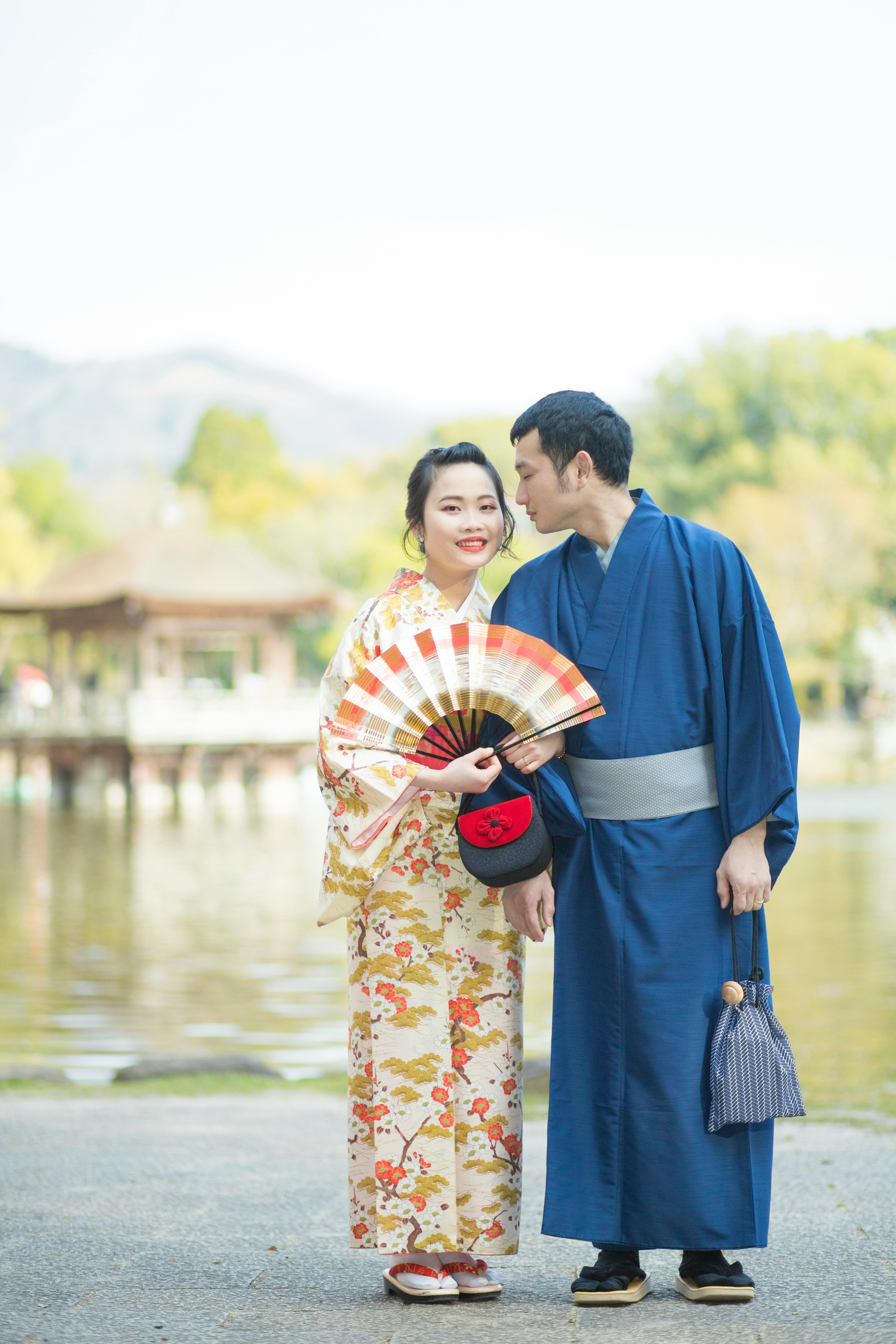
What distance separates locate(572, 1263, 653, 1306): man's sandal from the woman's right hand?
90cm

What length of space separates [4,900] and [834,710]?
28420mm

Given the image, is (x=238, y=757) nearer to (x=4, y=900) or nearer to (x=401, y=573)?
(x=4, y=900)

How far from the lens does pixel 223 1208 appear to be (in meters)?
3.44

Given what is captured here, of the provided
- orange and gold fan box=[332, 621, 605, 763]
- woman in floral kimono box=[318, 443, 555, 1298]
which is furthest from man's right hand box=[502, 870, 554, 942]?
orange and gold fan box=[332, 621, 605, 763]

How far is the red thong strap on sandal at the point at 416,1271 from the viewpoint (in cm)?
274

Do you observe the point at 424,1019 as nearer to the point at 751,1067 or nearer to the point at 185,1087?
the point at 751,1067

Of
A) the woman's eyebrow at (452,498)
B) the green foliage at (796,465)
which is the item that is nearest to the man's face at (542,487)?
the woman's eyebrow at (452,498)

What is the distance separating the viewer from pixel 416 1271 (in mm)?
2742

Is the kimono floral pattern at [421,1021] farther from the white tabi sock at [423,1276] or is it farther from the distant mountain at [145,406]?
the distant mountain at [145,406]

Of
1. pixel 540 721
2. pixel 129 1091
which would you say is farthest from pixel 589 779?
pixel 129 1091

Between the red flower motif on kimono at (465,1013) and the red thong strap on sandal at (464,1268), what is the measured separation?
439mm

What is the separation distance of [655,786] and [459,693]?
0.41 metres

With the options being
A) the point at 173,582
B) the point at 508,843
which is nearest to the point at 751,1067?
the point at 508,843

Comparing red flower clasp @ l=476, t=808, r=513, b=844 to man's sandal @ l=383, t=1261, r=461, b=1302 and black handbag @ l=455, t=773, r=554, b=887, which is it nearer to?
black handbag @ l=455, t=773, r=554, b=887
